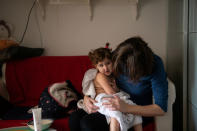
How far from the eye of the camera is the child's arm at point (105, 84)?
1.54 metres

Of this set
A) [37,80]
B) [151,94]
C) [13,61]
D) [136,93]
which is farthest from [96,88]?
[13,61]

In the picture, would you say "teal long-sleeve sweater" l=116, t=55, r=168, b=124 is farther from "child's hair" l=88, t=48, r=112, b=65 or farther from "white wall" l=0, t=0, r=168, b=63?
"white wall" l=0, t=0, r=168, b=63

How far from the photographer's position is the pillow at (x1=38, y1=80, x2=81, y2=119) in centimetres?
167

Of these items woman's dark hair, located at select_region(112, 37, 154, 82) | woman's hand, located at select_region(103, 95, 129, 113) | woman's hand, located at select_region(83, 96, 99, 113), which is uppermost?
woman's dark hair, located at select_region(112, 37, 154, 82)

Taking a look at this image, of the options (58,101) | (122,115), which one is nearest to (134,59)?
(122,115)

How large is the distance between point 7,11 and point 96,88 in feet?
4.59

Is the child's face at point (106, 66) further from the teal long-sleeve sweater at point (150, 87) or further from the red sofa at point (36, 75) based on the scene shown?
the red sofa at point (36, 75)

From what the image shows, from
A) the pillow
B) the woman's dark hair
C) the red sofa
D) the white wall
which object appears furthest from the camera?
the white wall

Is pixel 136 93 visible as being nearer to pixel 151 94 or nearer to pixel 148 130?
pixel 151 94

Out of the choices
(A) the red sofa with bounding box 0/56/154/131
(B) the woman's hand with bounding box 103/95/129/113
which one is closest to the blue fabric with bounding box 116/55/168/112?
(B) the woman's hand with bounding box 103/95/129/113

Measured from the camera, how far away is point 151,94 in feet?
5.18

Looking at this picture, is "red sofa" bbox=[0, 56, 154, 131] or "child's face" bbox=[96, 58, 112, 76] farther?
"red sofa" bbox=[0, 56, 154, 131]

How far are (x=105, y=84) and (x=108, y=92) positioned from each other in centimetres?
6

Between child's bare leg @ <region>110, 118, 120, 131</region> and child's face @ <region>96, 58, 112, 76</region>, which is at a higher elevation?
child's face @ <region>96, 58, 112, 76</region>
